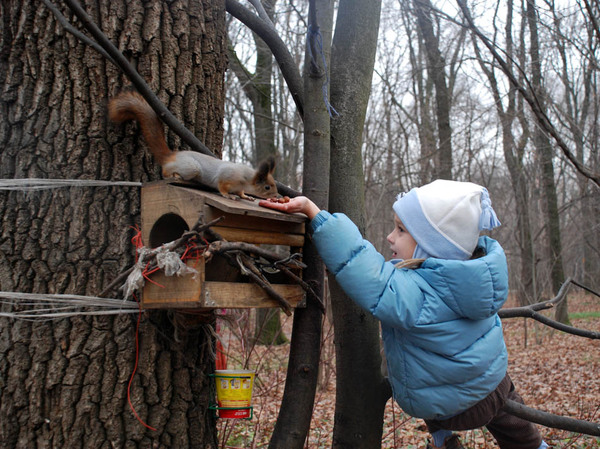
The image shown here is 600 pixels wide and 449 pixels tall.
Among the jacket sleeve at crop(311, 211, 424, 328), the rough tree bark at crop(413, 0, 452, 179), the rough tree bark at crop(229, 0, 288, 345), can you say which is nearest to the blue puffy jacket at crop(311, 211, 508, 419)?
the jacket sleeve at crop(311, 211, 424, 328)

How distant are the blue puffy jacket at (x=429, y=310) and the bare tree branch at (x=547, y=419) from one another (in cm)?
14

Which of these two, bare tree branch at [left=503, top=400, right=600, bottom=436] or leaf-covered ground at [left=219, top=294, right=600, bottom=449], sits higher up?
bare tree branch at [left=503, top=400, right=600, bottom=436]

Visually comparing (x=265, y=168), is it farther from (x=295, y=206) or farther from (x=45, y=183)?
(x=45, y=183)

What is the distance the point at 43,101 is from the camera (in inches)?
78.7

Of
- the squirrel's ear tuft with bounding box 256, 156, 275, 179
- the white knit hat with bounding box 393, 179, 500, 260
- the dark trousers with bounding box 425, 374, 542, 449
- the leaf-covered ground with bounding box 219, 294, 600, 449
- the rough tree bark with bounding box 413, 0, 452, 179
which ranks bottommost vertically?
the leaf-covered ground with bounding box 219, 294, 600, 449

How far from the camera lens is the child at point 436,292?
1.99 m

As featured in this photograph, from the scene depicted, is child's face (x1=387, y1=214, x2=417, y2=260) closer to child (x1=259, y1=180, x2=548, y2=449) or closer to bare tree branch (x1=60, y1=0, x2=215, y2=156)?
child (x1=259, y1=180, x2=548, y2=449)

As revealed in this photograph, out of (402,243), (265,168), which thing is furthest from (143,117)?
(402,243)

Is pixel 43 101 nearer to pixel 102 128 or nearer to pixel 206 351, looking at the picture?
pixel 102 128

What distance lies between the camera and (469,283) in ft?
6.62

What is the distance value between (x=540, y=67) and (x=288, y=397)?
7.73 meters

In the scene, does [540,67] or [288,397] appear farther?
[540,67]

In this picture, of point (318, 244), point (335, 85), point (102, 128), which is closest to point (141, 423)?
point (318, 244)

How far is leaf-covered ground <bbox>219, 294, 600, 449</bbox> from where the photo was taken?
4.28 m
